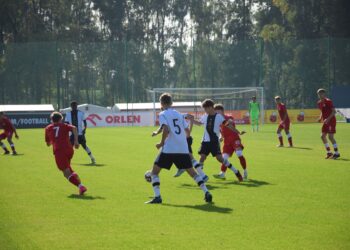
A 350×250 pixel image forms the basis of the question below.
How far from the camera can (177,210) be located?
11195 mm

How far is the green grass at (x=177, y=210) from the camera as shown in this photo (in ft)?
28.8

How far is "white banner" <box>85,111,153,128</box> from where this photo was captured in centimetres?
4897

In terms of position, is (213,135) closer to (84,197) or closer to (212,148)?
(212,148)

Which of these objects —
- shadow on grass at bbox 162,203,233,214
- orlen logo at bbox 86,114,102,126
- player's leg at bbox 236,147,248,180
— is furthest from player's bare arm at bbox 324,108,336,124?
orlen logo at bbox 86,114,102,126

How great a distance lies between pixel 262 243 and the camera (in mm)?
8547

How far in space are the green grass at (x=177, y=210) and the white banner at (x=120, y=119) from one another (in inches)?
1157

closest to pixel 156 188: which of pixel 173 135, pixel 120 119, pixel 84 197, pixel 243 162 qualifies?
pixel 173 135

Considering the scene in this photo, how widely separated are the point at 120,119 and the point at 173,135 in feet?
126

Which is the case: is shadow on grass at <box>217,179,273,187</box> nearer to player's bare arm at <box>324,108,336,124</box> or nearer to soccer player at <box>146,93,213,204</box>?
soccer player at <box>146,93,213,204</box>

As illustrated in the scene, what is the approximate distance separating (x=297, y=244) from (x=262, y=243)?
0.43 metres

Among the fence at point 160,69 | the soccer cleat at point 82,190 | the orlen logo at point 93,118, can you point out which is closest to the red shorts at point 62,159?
the soccer cleat at point 82,190

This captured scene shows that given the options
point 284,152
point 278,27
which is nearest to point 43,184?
point 284,152

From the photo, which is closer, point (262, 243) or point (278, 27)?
point (262, 243)

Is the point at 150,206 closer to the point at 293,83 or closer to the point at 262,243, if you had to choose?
the point at 262,243
